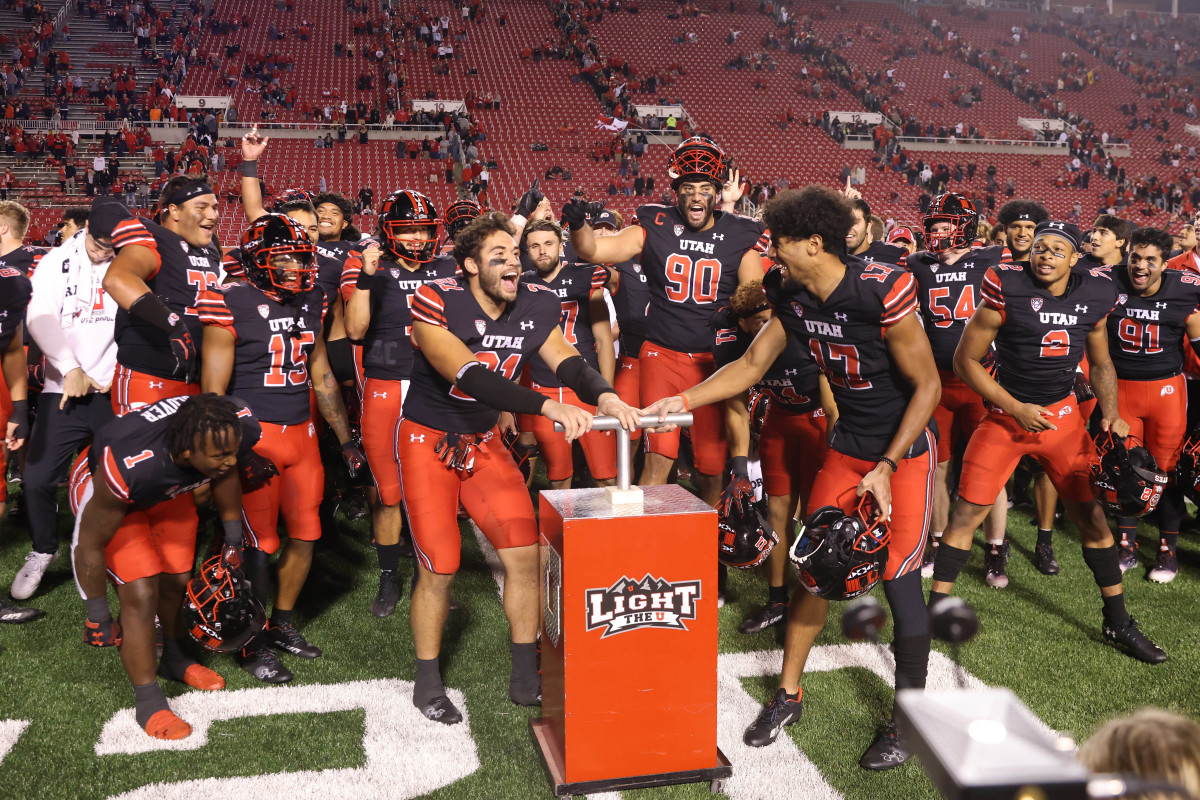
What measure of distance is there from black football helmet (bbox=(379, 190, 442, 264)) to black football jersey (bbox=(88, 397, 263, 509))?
5.41 ft

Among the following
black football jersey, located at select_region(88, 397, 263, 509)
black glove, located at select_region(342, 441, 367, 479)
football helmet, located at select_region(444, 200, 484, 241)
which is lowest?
black glove, located at select_region(342, 441, 367, 479)

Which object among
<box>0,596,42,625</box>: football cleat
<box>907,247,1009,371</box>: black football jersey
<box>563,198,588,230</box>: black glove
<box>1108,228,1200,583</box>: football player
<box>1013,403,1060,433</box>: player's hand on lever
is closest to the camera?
<box>1013,403,1060,433</box>: player's hand on lever

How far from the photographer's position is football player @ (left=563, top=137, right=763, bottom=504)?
5.16m

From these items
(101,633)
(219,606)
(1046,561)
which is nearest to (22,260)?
(101,633)

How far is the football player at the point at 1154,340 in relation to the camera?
220 inches

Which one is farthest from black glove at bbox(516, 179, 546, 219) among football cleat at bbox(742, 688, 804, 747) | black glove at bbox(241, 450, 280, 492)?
football cleat at bbox(742, 688, 804, 747)

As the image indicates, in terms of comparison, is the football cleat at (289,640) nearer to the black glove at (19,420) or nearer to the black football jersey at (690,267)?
the black glove at (19,420)

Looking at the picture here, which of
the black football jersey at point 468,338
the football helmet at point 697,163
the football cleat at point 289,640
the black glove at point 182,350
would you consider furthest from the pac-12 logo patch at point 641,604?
the football helmet at point 697,163

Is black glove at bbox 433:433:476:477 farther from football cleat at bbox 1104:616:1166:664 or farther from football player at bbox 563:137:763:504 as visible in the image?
football cleat at bbox 1104:616:1166:664

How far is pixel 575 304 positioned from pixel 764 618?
2185 millimetres

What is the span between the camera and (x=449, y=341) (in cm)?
398

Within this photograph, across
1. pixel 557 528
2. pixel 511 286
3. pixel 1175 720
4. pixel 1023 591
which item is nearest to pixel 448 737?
pixel 557 528

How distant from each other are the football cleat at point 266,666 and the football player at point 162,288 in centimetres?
132

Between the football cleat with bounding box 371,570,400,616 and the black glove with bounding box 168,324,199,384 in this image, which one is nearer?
the black glove with bounding box 168,324,199,384
